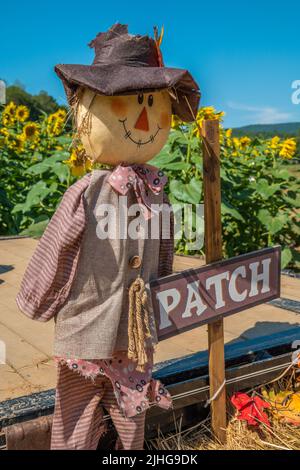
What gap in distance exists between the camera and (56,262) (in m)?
1.58

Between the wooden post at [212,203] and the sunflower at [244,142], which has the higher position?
the sunflower at [244,142]

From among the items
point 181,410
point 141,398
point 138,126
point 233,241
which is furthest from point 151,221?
point 233,241

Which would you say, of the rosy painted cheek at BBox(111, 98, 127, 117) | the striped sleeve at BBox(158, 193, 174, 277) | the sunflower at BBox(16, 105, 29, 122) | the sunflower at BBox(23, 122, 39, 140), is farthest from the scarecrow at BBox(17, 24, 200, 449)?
the sunflower at BBox(16, 105, 29, 122)

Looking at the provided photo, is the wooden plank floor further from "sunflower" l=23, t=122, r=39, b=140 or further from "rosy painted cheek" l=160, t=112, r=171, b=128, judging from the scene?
"sunflower" l=23, t=122, r=39, b=140

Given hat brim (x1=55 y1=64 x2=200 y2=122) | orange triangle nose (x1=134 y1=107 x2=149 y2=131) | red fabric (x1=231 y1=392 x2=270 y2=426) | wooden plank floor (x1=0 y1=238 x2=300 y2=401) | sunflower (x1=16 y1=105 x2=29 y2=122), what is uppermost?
sunflower (x1=16 y1=105 x2=29 y2=122)

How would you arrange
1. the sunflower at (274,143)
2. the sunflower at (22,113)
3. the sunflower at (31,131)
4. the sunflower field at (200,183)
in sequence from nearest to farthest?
the sunflower field at (200,183), the sunflower at (274,143), the sunflower at (31,131), the sunflower at (22,113)

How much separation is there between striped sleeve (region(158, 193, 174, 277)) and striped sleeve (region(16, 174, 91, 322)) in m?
0.32

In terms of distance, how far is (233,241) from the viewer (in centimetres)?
469

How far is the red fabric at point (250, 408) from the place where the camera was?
6.38ft

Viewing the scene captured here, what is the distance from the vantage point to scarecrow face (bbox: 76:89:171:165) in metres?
1.61

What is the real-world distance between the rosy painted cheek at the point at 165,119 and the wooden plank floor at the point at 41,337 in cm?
92

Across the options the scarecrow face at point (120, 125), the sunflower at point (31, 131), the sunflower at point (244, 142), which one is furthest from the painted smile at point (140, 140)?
the sunflower at point (244, 142)

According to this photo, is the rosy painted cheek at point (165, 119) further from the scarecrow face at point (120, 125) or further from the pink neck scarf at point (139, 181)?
the pink neck scarf at point (139, 181)

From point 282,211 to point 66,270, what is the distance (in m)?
3.37
